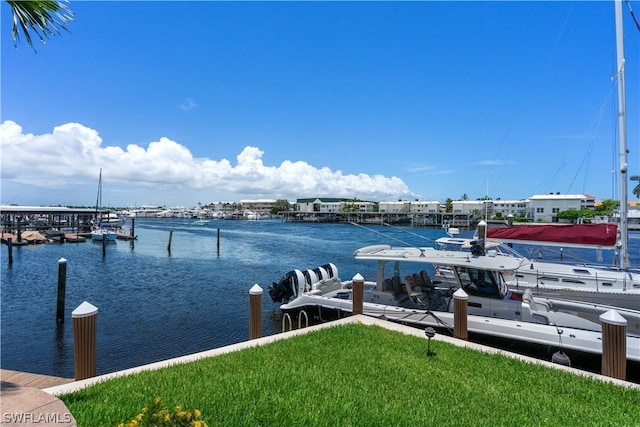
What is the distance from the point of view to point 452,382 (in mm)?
5922

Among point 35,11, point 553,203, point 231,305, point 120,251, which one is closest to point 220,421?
point 35,11

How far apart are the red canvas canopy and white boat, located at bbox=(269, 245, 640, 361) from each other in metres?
5.36

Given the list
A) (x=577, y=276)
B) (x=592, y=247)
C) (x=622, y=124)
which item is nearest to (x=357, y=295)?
(x=577, y=276)

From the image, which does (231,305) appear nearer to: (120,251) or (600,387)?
(600,387)

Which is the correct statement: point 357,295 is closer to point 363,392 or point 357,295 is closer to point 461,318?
point 461,318

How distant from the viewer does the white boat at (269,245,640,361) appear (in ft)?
29.3

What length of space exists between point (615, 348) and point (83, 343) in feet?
32.5

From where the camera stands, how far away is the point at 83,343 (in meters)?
6.34

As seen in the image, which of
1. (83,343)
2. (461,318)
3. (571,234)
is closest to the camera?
(83,343)

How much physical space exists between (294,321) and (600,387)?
9.62m

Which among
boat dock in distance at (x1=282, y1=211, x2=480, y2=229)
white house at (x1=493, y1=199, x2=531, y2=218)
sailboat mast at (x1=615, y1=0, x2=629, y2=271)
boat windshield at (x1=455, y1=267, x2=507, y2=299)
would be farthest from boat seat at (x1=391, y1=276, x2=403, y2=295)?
white house at (x1=493, y1=199, x2=531, y2=218)

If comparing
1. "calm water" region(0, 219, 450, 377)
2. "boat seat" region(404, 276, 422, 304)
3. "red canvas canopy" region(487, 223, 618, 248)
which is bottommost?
"calm water" region(0, 219, 450, 377)

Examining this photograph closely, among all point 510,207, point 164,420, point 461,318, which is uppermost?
point 510,207

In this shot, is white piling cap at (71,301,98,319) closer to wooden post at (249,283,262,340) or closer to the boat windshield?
wooden post at (249,283,262,340)
